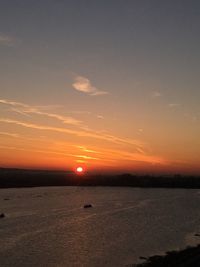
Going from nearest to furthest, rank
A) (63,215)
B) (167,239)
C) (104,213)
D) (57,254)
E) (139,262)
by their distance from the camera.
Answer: (139,262), (57,254), (167,239), (63,215), (104,213)

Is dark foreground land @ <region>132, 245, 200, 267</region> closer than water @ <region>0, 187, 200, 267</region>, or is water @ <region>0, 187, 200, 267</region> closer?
dark foreground land @ <region>132, 245, 200, 267</region>

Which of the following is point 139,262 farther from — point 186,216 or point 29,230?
point 186,216

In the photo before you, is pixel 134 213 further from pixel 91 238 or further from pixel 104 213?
pixel 91 238

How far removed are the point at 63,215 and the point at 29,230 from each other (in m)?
16.1

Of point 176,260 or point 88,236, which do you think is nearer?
point 176,260

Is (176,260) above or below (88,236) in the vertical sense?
below

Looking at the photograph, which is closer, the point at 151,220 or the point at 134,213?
the point at 151,220

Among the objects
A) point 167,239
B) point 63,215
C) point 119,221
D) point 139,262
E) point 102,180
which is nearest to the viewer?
point 139,262

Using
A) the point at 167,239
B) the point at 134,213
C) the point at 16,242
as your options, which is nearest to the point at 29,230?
the point at 16,242

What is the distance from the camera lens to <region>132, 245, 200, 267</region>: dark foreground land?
2633cm

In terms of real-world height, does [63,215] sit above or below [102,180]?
below

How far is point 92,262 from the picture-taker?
2994 centimetres

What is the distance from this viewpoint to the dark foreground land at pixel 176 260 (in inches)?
1037

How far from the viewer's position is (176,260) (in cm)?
2873
